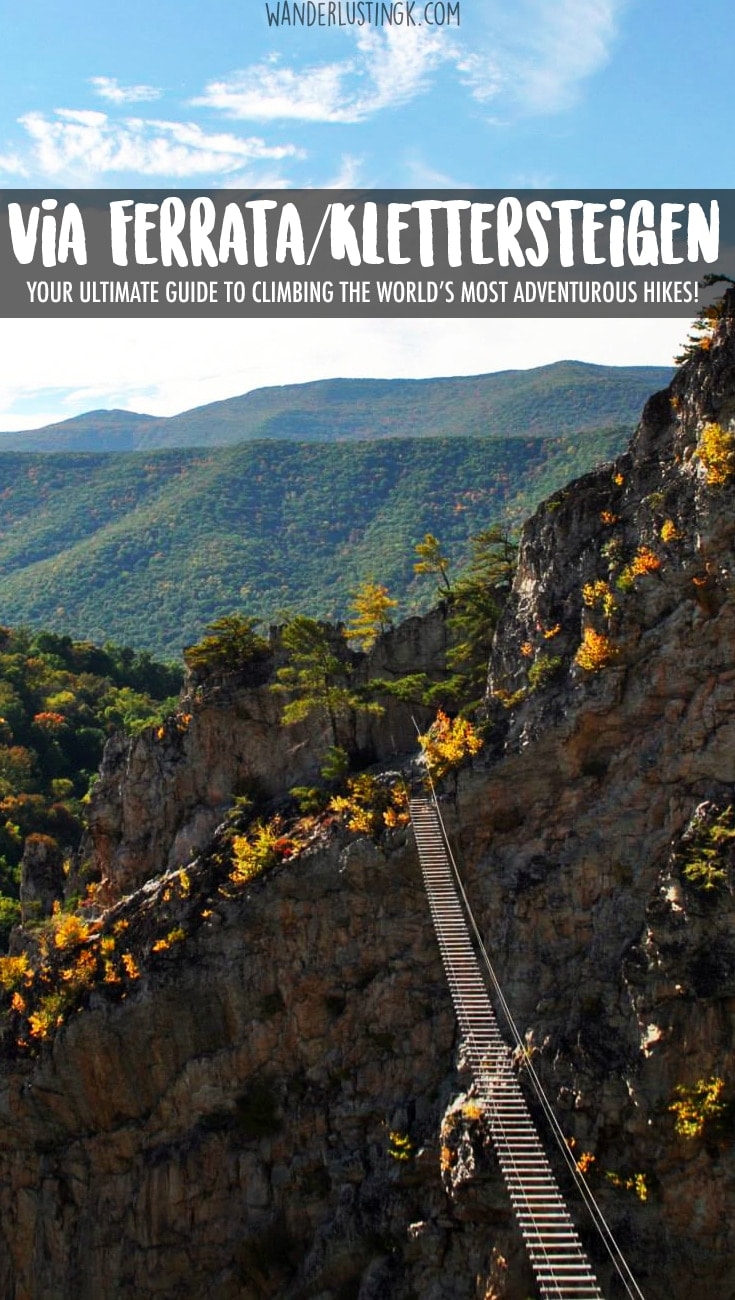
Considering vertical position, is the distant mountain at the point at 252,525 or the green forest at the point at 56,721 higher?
the distant mountain at the point at 252,525

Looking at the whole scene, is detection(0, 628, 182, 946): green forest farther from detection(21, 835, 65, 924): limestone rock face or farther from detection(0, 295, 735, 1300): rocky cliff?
detection(0, 295, 735, 1300): rocky cliff

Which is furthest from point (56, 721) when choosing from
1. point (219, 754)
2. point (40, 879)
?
point (219, 754)

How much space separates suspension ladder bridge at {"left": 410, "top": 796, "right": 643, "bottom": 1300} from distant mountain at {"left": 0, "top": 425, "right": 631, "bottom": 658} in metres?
78.3

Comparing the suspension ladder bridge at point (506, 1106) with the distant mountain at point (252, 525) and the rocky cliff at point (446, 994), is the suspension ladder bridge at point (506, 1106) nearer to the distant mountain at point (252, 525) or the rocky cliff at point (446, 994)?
the rocky cliff at point (446, 994)

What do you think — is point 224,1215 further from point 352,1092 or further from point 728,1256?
point 728,1256

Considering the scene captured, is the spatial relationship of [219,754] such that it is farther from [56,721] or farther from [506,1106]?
[56,721]

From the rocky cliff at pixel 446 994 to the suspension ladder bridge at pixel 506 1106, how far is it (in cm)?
51

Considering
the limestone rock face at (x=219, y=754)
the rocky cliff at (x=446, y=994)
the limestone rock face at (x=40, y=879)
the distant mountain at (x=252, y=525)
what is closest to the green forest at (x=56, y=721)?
the limestone rock face at (x=40, y=879)

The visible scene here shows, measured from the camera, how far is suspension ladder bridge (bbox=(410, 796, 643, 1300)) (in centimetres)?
2462

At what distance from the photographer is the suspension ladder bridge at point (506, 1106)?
80.8ft

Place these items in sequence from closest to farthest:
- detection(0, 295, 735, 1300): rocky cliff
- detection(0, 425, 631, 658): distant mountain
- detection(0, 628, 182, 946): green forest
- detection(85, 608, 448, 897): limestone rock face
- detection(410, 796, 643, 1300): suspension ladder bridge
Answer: detection(410, 796, 643, 1300): suspension ladder bridge, detection(0, 295, 735, 1300): rocky cliff, detection(85, 608, 448, 897): limestone rock face, detection(0, 628, 182, 946): green forest, detection(0, 425, 631, 658): distant mountain

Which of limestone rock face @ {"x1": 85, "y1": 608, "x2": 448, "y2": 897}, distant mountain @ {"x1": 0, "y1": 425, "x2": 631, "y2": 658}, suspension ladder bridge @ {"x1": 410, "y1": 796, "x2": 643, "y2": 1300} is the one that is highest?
distant mountain @ {"x1": 0, "y1": 425, "x2": 631, "y2": 658}

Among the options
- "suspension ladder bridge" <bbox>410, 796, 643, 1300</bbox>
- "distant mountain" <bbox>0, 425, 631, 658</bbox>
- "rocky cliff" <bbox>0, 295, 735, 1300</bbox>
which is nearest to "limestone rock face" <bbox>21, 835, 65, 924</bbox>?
"rocky cliff" <bbox>0, 295, 735, 1300</bbox>

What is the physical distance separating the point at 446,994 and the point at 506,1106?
4.12 m
